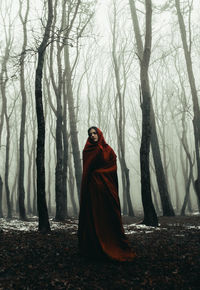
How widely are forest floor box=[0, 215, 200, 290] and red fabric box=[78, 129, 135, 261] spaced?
228mm

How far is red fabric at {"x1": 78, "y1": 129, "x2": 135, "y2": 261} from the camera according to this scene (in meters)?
4.85

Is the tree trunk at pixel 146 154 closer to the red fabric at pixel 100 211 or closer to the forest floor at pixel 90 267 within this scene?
the forest floor at pixel 90 267

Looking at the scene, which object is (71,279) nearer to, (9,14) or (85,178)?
(85,178)

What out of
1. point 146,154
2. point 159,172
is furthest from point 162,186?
point 146,154

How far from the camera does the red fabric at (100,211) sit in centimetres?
485

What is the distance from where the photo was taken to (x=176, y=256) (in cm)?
517

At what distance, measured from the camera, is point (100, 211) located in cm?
499

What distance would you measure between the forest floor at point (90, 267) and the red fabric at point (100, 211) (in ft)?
0.75

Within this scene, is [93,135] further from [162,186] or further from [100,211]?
[162,186]

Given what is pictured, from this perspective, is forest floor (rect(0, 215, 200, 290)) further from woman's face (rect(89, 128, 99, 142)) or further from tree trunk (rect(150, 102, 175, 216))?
tree trunk (rect(150, 102, 175, 216))

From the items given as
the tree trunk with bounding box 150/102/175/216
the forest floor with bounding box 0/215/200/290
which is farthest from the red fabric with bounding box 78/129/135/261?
the tree trunk with bounding box 150/102/175/216

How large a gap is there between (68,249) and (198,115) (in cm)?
1051

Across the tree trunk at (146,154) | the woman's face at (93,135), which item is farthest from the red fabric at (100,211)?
the tree trunk at (146,154)

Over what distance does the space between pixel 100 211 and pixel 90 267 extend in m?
0.98
